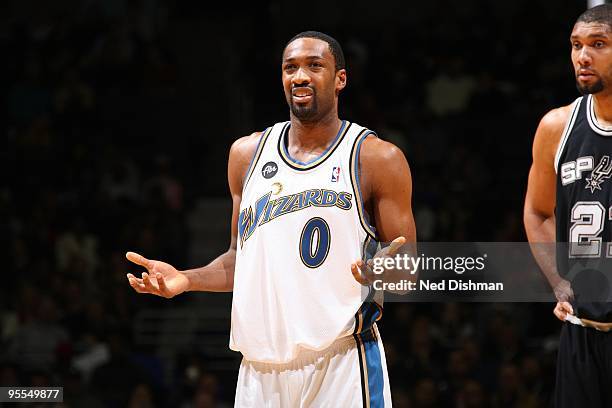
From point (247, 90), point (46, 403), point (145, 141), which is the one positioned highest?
point (247, 90)

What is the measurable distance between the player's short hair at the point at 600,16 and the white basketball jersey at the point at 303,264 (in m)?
1.06

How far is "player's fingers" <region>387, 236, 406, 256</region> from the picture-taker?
373 cm

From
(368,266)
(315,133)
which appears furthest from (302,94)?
(368,266)

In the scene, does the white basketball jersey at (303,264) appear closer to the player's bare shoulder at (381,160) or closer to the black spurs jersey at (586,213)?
the player's bare shoulder at (381,160)

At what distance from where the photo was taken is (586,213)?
13.4 ft

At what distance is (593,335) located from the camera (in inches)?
159

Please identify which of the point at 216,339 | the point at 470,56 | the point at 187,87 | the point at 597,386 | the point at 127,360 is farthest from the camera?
the point at 187,87

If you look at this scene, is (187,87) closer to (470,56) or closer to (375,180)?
(470,56)

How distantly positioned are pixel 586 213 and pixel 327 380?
1.22m

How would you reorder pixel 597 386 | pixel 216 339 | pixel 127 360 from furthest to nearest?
1. pixel 216 339
2. pixel 127 360
3. pixel 597 386

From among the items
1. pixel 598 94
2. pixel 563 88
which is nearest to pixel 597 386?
pixel 598 94

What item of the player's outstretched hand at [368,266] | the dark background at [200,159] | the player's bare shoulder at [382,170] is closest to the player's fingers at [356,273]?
the player's outstretched hand at [368,266]

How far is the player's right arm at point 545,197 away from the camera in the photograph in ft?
14.1

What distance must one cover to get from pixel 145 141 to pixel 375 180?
22.7 feet
